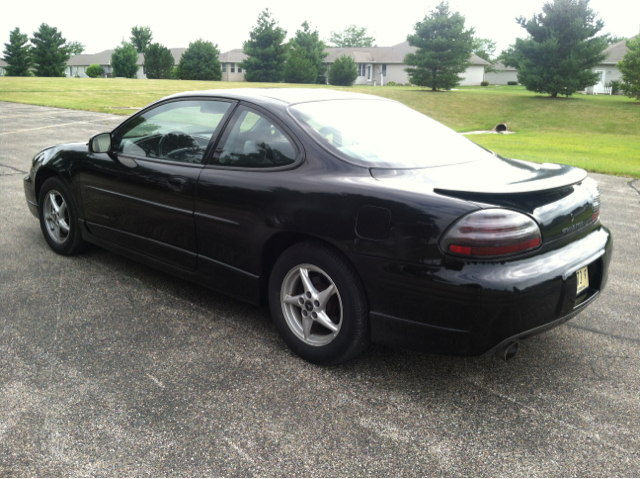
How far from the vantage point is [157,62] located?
66.1m

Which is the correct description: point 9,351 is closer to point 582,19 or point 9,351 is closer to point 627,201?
point 627,201

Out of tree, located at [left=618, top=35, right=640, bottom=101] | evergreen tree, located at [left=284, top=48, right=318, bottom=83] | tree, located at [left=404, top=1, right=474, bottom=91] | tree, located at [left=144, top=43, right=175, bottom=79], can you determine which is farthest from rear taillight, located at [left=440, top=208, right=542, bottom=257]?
tree, located at [left=144, top=43, right=175, bottom=79]

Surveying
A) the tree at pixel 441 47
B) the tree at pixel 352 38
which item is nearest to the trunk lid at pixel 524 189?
the tree at pixel 441 47

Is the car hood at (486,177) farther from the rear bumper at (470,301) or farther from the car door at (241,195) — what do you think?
the car door at (241,195)

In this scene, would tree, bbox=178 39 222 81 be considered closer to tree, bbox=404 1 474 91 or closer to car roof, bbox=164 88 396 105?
tree, bbox=404 1 474 91

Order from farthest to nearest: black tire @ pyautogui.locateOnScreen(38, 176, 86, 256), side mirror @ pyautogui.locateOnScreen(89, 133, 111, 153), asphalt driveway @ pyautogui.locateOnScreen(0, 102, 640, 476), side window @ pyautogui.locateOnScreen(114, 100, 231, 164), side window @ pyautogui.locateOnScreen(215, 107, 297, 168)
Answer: black tire @ pyautogui.locateOnScreen(38, 176, 86, 256) < side mirror @ pyautogui.locateOnScreen(89, 133, 111, 153) < side window @ pyautogui.locateOnScreen(114, 100, 231, 164) < side window @ pyautogui.locateOnScreen(215, 107, 297, 168) < asphalt driveway @ pyautogui.locateOnScreen(0, 102, 640, 476)

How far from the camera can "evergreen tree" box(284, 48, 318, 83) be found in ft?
189

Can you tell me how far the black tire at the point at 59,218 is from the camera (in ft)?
16.8

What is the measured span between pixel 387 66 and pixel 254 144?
3036 inches

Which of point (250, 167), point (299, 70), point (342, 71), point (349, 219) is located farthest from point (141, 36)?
point (349, 219)

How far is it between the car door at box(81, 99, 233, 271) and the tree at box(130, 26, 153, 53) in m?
101

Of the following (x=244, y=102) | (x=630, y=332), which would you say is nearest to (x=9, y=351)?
(x=244, y=102)

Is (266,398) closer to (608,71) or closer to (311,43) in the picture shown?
(311,43)

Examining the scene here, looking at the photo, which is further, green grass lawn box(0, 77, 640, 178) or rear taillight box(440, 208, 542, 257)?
green grass lawn box(0, 77, 640, 178)
